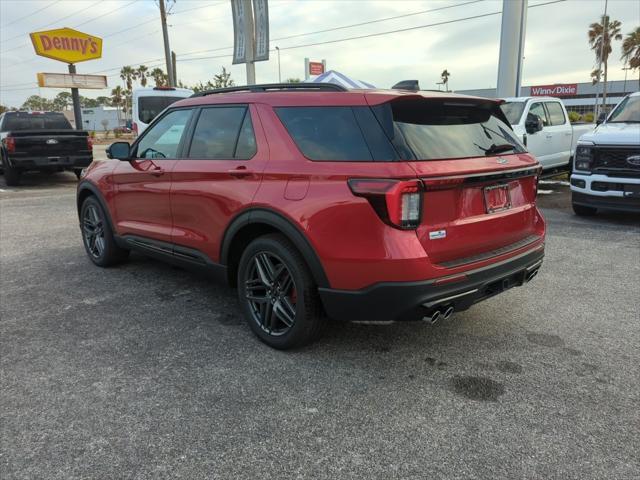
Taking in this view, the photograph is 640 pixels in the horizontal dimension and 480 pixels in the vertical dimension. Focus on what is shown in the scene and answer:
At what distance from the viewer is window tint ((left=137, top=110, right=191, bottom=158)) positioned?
14.1 ft

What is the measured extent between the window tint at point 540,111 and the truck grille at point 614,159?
3.50m

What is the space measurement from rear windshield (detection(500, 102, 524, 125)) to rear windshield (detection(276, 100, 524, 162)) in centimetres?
762

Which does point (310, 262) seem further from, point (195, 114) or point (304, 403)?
point (195, 114)

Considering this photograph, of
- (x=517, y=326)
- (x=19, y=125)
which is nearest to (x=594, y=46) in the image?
(x=19, y=125)

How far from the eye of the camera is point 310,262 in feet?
10.1

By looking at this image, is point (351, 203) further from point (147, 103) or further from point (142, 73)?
point (142, 73)

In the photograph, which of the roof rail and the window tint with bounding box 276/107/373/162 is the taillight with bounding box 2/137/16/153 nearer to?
the roof rail

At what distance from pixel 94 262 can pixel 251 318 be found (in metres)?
2.93

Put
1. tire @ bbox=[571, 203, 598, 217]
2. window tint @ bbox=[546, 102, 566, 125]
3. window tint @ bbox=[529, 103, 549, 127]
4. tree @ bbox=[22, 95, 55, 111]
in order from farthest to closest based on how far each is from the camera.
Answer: tree @ bbox=[22, 95, 55, 111], window tint @ bbox=[546, 102, 566, 125], window tint @ bbox=[529, 103, 549, 127], tire @ bbox=[571, 203, 598, 217]

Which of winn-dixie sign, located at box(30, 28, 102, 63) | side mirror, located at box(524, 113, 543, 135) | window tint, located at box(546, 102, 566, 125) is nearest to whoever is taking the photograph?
side mirror, located at box(524, 113, 543, 135)

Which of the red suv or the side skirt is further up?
the red suv

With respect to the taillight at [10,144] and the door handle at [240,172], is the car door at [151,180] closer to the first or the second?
the door handle at [240,172]

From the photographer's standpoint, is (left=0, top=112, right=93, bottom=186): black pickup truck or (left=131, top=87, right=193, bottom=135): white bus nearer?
→ (left=0, top=112, right=93, bottom=186): black pickup truck

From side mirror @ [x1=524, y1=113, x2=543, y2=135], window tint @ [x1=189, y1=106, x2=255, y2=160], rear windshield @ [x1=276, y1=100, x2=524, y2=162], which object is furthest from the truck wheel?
rear windshield @ [x1=276, y1=100, x2=524, y2=162]
